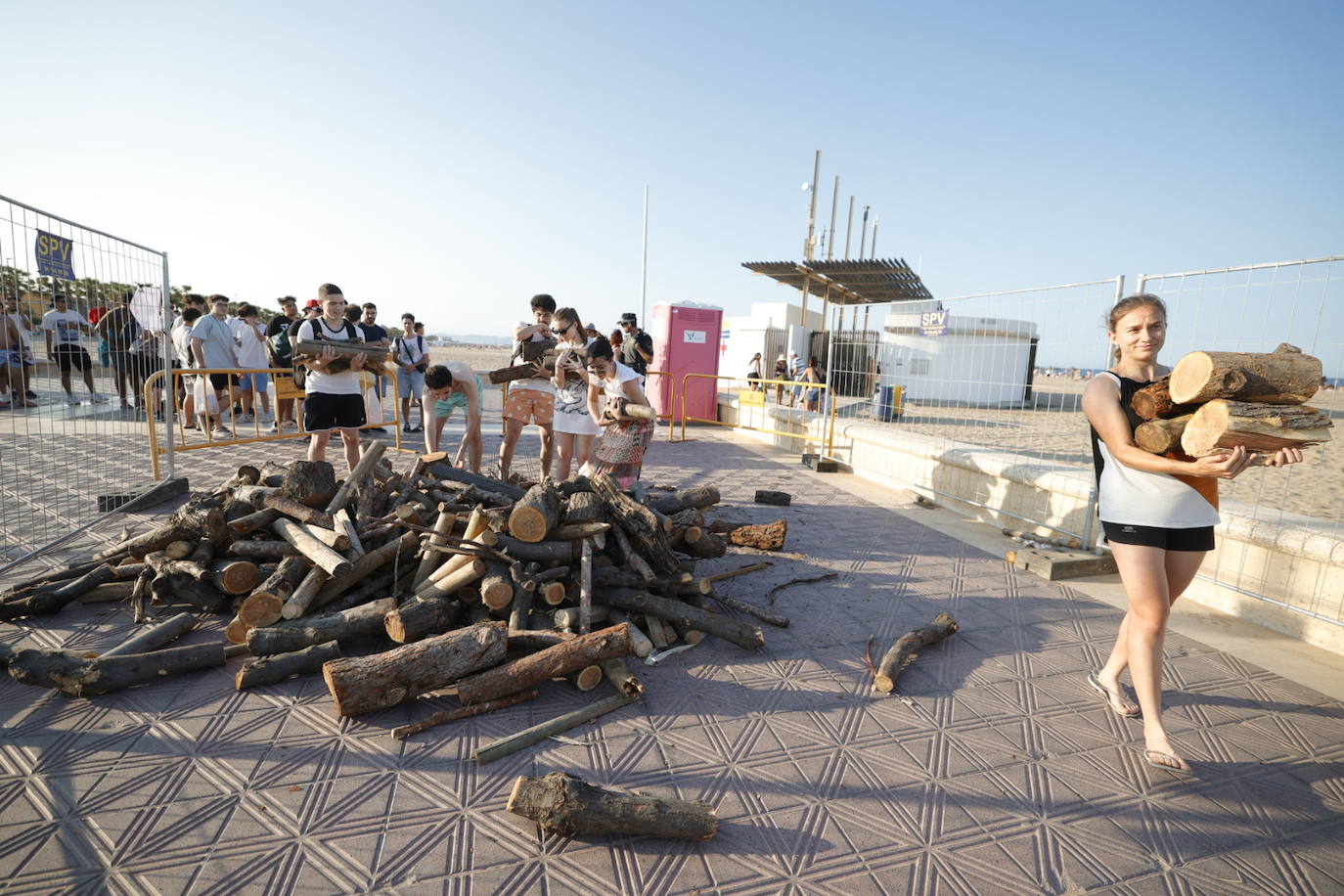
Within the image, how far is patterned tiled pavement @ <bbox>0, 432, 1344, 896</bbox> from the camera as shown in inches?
85.7

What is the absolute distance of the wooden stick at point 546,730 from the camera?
271cm

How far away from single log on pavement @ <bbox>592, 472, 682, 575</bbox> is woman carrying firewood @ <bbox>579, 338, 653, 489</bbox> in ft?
3.42

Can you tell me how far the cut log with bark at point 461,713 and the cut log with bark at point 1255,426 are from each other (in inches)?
127

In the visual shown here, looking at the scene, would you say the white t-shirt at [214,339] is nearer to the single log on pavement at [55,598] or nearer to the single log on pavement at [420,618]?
the single log on pavement at [55,598]

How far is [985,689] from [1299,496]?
709cm

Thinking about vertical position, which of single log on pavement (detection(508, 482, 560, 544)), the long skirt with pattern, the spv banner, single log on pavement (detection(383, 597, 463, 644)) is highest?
the spv banner

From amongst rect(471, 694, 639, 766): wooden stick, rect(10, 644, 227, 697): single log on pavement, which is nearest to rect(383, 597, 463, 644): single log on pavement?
rect(471, 694, 639, 766): wooden stick

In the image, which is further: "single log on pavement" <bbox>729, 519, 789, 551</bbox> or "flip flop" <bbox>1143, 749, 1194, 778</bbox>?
"single log on pavement" <bbox>729, 519, 789, 551</bbox>

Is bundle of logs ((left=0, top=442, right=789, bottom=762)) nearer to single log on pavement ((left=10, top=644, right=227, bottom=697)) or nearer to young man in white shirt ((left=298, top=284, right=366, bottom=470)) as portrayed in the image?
single log on pavement ((left=10, top=644, right=227, bottom=697))

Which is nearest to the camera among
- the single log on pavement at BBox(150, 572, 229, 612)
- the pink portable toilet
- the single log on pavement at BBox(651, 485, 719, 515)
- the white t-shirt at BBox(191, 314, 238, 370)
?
the single log on pavement at BBox(150, 572, 229, 612)

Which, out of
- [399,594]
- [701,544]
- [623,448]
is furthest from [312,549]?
[701,544]

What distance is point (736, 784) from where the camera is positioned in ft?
8.67

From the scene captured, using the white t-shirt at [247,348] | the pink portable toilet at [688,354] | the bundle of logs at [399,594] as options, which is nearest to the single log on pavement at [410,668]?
the bundle of logs at [399,594]

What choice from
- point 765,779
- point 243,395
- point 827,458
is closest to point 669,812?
point 765,779
